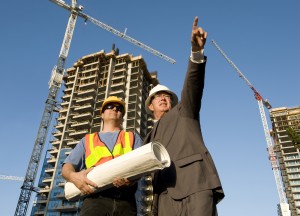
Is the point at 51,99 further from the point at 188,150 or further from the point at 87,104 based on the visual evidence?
the point at 188,150

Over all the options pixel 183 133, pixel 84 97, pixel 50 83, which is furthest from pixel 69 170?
pixel 84 97

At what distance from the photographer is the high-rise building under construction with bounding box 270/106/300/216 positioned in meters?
107

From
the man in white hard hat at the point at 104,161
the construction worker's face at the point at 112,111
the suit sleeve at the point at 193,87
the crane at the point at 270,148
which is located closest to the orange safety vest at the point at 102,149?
the man in white hard hat at the point at 104,161

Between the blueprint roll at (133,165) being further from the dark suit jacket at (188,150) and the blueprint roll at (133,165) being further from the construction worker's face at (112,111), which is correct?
the construction worker's face at (112,111)

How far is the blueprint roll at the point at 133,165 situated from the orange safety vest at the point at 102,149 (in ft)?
1.37

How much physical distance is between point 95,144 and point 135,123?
221 ft

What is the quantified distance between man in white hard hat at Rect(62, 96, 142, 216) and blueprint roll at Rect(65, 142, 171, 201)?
2.7 inches

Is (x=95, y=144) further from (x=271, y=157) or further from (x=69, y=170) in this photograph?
(x=271, y=157)

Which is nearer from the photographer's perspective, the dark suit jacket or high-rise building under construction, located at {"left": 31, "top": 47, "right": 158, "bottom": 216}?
the dark suit jacket

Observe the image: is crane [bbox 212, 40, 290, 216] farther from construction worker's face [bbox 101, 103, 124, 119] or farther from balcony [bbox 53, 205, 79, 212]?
construction worker's face [bbox 101, 103, 124, 119]

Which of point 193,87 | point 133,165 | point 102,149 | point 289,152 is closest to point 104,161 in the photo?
point 102,149

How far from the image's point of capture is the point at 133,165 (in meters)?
2.72

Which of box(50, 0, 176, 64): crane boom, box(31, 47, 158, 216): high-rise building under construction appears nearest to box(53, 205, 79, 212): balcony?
box(31, 47, 158, 216): high-rise building under construction

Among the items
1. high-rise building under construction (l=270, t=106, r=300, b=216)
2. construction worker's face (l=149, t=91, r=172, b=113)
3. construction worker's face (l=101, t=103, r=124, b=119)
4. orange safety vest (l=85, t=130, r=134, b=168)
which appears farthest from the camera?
high-rise building under construction (l=270, t=106, r=300, b=216)
